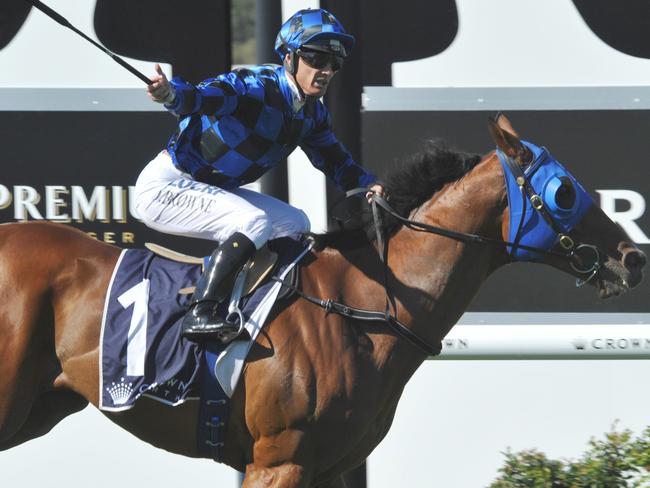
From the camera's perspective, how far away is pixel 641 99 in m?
5.19

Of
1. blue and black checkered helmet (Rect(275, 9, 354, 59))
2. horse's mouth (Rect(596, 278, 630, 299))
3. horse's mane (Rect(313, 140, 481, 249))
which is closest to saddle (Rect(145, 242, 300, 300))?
horse's mane (Rect(313, 140, 481, 249))

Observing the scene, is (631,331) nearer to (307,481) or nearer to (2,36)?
(307,481)

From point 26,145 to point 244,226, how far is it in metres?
1.73

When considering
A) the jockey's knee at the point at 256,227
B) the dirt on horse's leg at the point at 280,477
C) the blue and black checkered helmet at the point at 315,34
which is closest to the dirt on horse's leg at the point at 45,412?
the dirt on horse's leg at the point at 280,477

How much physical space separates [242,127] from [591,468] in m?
2.20

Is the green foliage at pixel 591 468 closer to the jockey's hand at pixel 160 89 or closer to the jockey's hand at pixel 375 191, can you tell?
the jockey's hand at pixel 375 191

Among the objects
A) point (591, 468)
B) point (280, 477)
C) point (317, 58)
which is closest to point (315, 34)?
point (317, 58)

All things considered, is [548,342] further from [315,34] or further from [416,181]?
[315,34]

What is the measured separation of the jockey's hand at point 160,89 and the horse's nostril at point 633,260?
1.76 meters

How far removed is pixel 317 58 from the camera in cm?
398

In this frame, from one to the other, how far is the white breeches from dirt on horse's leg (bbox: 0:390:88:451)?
32.1 inches

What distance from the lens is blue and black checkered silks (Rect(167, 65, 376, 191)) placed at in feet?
12.9

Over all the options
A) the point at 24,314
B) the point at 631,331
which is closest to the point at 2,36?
the point at 24,314

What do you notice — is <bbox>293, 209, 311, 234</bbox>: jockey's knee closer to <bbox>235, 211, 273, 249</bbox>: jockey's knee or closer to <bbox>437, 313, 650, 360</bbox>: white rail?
<bbox>235, 211, 273, 249</bbox>: jockey's knee
